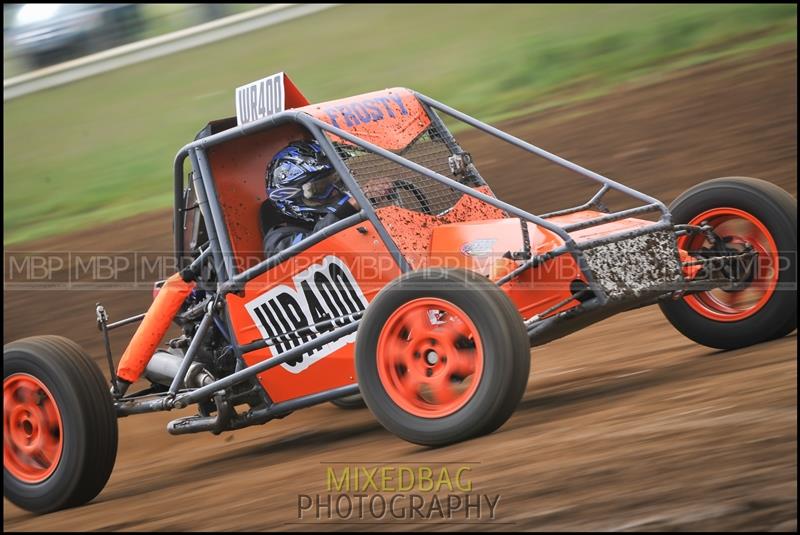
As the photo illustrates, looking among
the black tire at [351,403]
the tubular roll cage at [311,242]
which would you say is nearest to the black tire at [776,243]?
the tubular roll cage at [311,242]

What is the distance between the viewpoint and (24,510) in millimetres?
5652

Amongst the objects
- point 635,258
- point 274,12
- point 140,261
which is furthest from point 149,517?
point 274,12

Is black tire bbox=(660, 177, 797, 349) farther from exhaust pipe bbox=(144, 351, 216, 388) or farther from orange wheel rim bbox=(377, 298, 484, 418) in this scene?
exhaust pipe bbox=(144, 351, 216, 388)

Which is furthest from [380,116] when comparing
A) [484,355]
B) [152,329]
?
[484,355]

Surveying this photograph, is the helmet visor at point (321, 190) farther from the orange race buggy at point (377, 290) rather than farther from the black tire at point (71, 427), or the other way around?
the black tire at point (71, 427)

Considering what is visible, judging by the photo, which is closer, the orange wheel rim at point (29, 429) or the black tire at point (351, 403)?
the orange wheel rim at point (29, 429)

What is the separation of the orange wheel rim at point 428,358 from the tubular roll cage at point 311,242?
15.1 inches

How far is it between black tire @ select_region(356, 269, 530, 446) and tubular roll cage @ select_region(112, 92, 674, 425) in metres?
0.36

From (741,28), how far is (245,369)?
1005 centimetres

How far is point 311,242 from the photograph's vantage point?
17.5ft

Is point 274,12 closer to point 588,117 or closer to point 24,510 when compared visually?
point 588,117

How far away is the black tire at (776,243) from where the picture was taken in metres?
5.47

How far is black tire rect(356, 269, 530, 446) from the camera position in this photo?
452cm

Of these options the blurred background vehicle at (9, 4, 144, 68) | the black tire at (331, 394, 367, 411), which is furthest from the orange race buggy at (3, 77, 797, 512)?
the blurred background vehicle at (9, 4, 144, 68)
